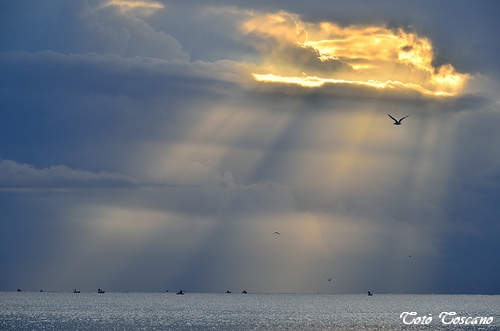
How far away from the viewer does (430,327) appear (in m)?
189

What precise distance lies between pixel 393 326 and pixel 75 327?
7659cm

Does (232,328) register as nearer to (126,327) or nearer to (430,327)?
(126,327)

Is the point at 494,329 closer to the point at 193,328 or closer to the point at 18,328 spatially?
the point at 193,328

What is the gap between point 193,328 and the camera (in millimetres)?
182375

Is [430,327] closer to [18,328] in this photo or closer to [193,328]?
[193,328]

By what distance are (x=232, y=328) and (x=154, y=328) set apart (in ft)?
59.4

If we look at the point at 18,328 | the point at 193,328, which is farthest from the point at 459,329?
the point at 18,328

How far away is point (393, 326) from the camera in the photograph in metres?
190

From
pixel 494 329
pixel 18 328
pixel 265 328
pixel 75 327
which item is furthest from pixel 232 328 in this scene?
pixel 494 329

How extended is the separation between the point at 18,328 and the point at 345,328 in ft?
250

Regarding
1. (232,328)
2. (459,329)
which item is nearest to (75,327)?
(232,328)

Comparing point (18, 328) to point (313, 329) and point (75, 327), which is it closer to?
point (75, 327)

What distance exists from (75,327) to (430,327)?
280 ft

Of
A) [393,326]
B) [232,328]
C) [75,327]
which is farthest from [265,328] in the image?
[75,327]
